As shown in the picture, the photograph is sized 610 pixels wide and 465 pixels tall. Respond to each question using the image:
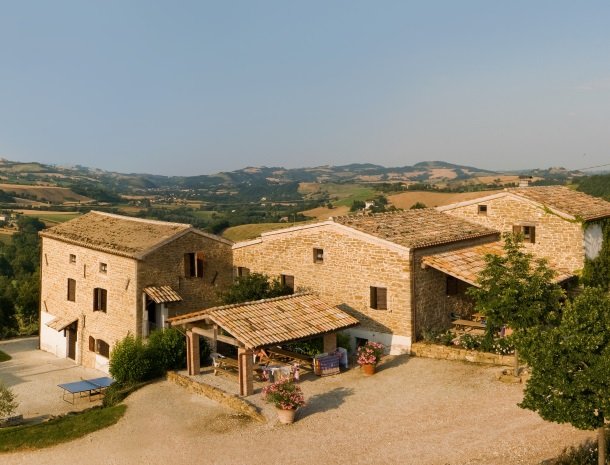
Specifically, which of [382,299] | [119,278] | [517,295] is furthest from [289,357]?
[517,295]

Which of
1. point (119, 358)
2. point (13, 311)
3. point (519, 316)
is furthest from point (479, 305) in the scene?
point (13, 311)

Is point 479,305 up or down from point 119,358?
up

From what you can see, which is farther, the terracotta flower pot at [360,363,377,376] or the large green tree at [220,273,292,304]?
the large green tree at [220,273,292,304]

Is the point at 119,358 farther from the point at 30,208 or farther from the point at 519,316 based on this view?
the point at 30,208

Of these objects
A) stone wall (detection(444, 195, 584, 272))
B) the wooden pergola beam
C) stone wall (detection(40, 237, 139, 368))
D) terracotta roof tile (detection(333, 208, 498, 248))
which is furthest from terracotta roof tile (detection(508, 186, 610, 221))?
stone wall (detection(40, 237, 139, 368))

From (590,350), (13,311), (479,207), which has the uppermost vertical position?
(479,207)

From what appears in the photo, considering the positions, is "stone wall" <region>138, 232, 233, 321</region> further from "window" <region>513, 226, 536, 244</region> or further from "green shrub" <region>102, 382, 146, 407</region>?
"window" <region>513, 226, 536, 244</region>

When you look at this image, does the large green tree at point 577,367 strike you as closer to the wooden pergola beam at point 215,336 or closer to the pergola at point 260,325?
the pergola at point 260,325
